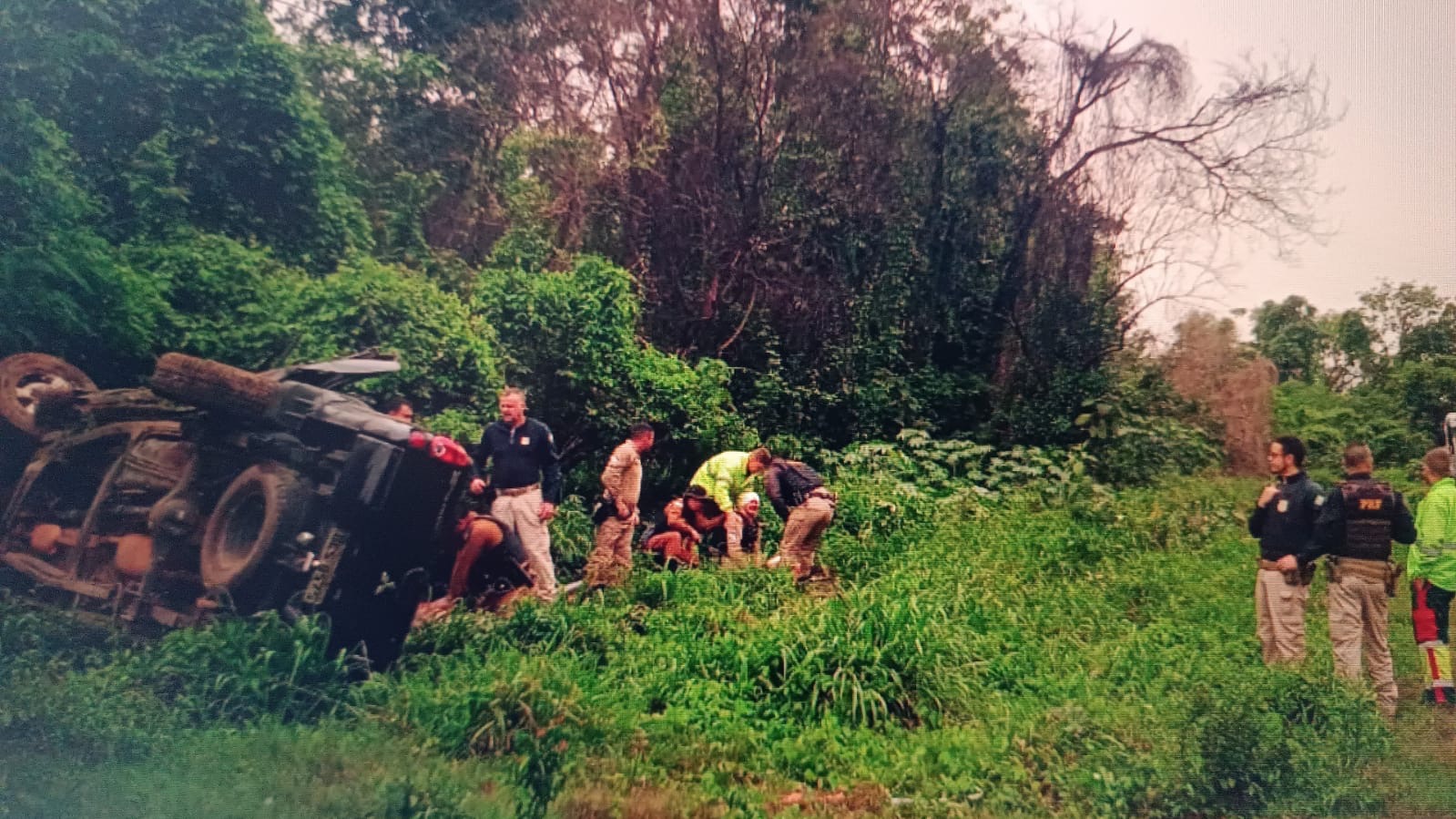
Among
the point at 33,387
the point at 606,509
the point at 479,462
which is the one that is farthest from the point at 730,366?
the point at 33,387

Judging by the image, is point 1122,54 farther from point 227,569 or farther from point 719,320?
point 227,569

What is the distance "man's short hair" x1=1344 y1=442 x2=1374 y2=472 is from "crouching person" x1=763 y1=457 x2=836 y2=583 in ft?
8.89

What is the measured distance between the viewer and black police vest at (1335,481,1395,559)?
5348mm

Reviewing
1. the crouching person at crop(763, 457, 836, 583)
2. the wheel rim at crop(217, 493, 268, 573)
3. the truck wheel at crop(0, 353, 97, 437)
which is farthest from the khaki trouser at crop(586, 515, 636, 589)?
the truck wheel at crop(0, 353, 97, 437)

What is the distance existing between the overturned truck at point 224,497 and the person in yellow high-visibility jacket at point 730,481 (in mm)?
1382

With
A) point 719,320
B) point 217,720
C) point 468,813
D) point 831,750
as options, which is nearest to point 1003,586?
point 831,750

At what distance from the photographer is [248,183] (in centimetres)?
540

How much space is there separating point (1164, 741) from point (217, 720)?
167 inches

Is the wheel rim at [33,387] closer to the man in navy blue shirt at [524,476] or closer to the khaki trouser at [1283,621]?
the man in navy blue shirt at [524,476]

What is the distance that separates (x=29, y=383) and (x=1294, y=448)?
21.1 ft

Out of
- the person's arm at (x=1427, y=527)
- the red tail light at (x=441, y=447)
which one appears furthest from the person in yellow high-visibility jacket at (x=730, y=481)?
the person's arm at (x=1427, y=527)

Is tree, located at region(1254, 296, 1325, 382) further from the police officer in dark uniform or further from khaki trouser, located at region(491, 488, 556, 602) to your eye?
khaki trouser, located at region(491, 488, 556, 602)

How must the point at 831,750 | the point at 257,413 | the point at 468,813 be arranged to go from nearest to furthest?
the point at 468,813 < the point at 831,750 < the point at 257,413

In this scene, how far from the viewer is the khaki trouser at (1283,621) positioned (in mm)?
5332
